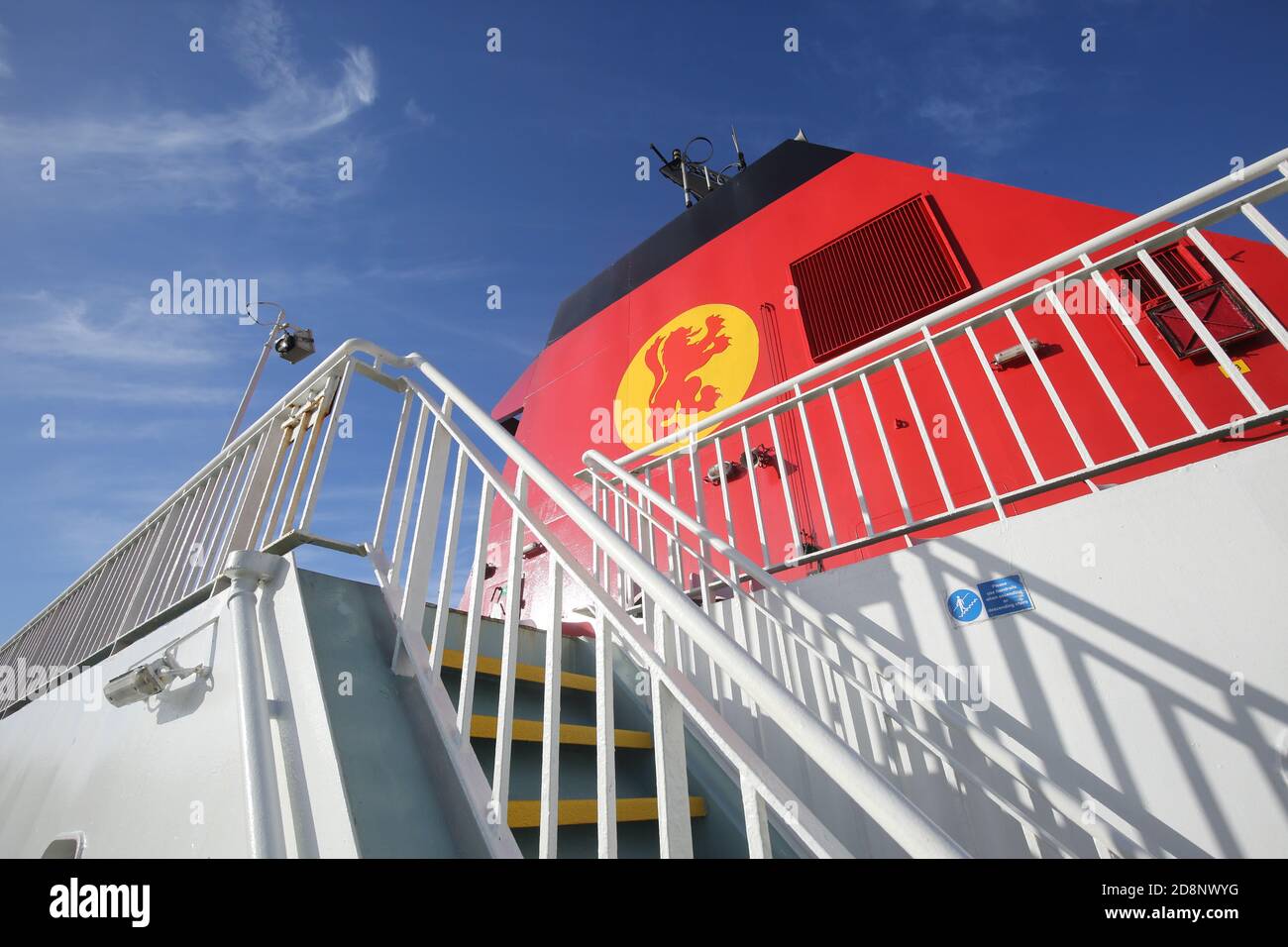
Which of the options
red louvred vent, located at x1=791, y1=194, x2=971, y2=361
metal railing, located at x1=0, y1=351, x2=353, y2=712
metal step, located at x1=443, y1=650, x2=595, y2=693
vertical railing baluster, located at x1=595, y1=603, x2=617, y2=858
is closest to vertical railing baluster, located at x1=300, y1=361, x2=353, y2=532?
metal railing, located at x1=0, y1=351, x2=353, y2=712

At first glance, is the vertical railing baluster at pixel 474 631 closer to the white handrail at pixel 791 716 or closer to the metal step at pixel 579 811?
the metal step at pixel 579 811

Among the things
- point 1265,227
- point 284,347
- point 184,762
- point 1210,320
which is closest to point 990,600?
point 1265,227

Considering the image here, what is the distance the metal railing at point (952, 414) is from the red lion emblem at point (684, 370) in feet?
2.20

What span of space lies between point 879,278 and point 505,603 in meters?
3.82

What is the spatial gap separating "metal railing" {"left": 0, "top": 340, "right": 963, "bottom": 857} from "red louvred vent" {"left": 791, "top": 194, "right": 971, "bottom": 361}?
9.09 feet

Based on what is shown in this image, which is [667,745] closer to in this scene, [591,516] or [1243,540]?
[591,516]

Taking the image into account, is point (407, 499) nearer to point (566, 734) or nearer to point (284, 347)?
point (566, 734)

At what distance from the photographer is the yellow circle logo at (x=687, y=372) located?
4.93 m

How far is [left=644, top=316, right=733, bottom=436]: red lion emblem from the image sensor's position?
5062 mm

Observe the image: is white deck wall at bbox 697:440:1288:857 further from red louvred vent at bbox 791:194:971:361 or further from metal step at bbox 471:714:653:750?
red louvred vent at bbox 791:194:971:361

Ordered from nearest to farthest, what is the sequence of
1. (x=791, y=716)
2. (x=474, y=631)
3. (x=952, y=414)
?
(x=791, y=716), (x=474, y=631), (x=952, y=414)

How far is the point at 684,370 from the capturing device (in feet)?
17.4
